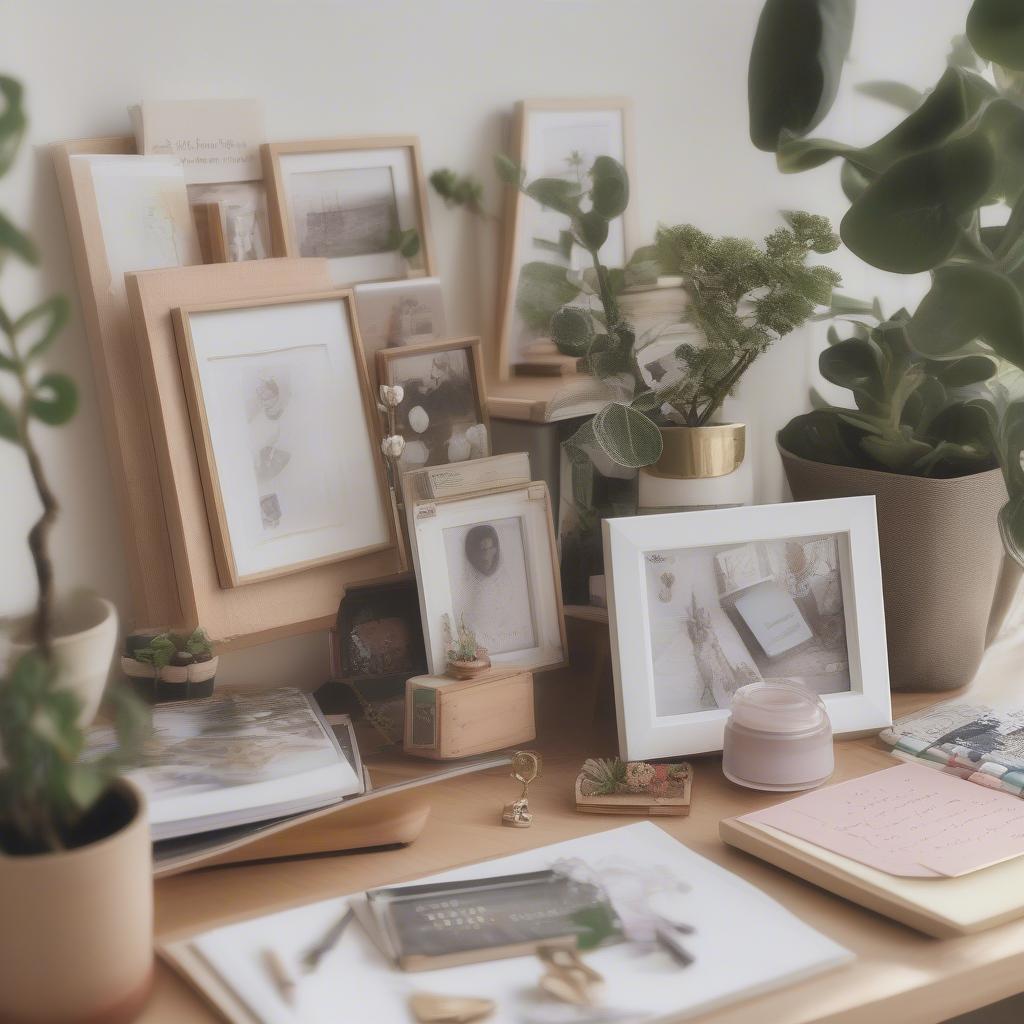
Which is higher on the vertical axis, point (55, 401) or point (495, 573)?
point (55, 401)

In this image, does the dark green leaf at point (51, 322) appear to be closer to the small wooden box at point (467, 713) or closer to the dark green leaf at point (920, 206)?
the small wooden box at point (467, 713)

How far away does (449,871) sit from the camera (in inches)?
32.9

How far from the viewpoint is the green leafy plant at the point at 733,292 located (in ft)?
3.48

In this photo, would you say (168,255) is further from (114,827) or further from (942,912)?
(942,912)

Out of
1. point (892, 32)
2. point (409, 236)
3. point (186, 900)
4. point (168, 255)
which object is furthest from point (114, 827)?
point (892, 32)

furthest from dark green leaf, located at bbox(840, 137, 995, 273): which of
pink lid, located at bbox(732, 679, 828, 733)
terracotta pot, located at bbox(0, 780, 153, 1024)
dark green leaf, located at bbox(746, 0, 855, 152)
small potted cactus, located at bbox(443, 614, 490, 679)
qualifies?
terracotta pot, located at bbox(0, 780, 153, 1024)

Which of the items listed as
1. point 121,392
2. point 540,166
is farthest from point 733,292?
point 121,392

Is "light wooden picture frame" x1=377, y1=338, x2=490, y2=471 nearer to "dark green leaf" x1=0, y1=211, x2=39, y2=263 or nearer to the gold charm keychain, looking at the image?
the gold charm keychain

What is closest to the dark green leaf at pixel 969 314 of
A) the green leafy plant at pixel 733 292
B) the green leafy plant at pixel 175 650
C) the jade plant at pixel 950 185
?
the jade plant at pixel 950 185

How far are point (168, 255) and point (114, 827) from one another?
49 centimetres

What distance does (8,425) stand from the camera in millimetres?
633

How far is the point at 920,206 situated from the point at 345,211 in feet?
1.63

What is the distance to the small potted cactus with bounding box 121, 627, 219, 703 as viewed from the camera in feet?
3.20

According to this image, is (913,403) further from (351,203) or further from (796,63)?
(351,203)
